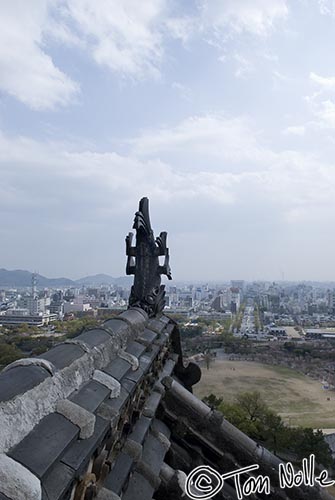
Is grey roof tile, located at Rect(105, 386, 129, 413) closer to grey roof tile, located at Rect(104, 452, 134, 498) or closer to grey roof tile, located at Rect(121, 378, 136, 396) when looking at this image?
grey roof tile, located at Rect(121, 378, 136, 396)

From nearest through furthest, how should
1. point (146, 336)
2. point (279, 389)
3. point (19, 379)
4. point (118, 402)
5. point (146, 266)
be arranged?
point (19, 379)
point (118, 402)
point (146, 336)
point (146, 266)
point (279, 389)

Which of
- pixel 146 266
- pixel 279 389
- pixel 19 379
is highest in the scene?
pixel 146 266

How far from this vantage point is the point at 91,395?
2.11m

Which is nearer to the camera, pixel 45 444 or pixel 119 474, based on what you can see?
pixel 45 444

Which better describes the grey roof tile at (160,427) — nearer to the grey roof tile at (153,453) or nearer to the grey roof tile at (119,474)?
the grey roof tile at (153,453)

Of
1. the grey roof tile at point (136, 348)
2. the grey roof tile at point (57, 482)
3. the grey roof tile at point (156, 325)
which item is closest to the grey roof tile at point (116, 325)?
the grey roof tile at point (136, 348)

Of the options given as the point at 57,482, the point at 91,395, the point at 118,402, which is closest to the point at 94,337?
the point at 118,402

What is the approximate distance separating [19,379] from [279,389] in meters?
41.2

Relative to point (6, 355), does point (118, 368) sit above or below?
above

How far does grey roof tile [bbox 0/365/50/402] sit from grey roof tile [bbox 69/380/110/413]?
0.20 meters

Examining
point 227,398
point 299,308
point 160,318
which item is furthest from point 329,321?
A: point 160,318

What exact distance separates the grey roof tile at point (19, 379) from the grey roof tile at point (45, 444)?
0.14m

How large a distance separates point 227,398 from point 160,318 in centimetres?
3203

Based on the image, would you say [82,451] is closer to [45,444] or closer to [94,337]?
[45,444]
